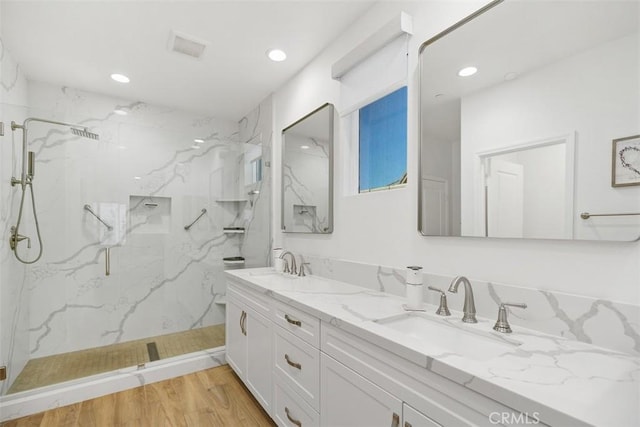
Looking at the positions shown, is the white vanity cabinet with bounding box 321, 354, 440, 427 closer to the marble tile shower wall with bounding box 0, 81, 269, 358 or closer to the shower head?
the marble tile shower wall with bounding box 0, 81, 269, 358

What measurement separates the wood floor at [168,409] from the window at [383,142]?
1600 mm

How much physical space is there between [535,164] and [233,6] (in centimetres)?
181

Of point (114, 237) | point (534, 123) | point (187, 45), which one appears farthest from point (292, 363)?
point (187, 45)

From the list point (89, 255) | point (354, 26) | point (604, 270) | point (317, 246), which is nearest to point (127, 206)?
point (89, 255)

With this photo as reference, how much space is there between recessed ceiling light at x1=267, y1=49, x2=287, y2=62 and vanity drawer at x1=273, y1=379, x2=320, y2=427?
7.23ft

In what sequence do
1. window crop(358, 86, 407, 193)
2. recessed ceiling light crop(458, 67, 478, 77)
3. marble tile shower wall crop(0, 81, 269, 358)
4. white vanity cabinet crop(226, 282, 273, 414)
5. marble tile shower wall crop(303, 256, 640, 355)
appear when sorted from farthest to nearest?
marble tile shower wall crop(0, 81, 269, 358) < white vanity cabinet crop(226, 282, 273, 414) < window crop(358, 86, 407, 193) < recessed ceiling light crop(458, 67, 478, 77) < marble tile shower wall crop(303, 256, 640, 355)

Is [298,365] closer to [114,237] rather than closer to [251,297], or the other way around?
[251,297]

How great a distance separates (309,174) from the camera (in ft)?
7.77

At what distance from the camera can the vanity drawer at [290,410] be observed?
1.38 m

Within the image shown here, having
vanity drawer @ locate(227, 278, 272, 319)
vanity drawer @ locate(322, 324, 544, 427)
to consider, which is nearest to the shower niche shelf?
vanity drawer @ locate(227, 278, 272, 319)

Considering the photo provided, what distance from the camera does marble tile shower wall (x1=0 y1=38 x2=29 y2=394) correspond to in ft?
6.60

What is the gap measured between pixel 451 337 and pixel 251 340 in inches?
52.2

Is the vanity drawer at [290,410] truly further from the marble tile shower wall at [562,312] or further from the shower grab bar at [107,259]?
the shower grab bar at [107,259]

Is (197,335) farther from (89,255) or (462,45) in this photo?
(462,45)
